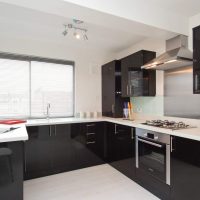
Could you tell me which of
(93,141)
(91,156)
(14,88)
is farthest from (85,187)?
(14,88)

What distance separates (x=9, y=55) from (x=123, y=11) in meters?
2.33

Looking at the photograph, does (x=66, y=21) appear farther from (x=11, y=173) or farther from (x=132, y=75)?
(x=11, y=173)

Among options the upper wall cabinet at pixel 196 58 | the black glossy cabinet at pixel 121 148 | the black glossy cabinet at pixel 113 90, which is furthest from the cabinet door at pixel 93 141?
the upper wall cabinet at pixel 196 58

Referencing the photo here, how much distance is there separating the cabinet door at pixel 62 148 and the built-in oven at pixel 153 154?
121 cm

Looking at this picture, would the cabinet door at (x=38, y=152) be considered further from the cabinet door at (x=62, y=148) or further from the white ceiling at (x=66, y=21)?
the white ceiling at (x=66, y=21)

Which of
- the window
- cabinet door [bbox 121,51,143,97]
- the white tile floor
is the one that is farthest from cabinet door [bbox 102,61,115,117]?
the white tile floor

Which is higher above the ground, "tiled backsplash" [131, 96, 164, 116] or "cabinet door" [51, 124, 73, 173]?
"tiled backsplash" [131, 96, 164, 116]

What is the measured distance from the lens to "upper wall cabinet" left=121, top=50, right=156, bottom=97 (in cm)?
288

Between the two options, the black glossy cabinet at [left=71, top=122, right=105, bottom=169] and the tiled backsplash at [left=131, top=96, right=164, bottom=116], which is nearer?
the tiled backsplash at [left=131, top=96, right=164, bottom=116]

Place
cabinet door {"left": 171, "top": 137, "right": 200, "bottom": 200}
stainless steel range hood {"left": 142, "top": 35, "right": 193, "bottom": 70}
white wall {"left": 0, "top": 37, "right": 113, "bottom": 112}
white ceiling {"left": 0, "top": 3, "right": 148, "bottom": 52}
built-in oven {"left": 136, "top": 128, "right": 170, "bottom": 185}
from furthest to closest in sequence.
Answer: white wall {"left": 0, "top": 37, "right": 113, "bottom": 112}, white ceiling {"left": 0, "top": 3, "right": 148, "bottom": 52}, stainless steel range hood {"left": 142, "top": 35, "right": 193, "bottom": 70}, built-in oven {"left": 136, "top": 128, "right": 170, "bottom": 185}, cabinet door {"left": 171, "top": 137, "right": 200, "bottom": 200}

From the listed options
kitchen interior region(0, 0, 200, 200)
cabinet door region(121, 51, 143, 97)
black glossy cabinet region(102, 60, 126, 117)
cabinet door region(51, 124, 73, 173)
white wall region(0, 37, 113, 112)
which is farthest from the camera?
black glossy cabinet region(102, 60, 126, 117)

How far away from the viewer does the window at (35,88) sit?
3.09 meters

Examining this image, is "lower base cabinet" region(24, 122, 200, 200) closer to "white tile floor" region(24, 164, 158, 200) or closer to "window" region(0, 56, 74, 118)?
"white tile floor" region(24, 164, 158, 200)

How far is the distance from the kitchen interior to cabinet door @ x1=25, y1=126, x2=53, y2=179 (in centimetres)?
2
